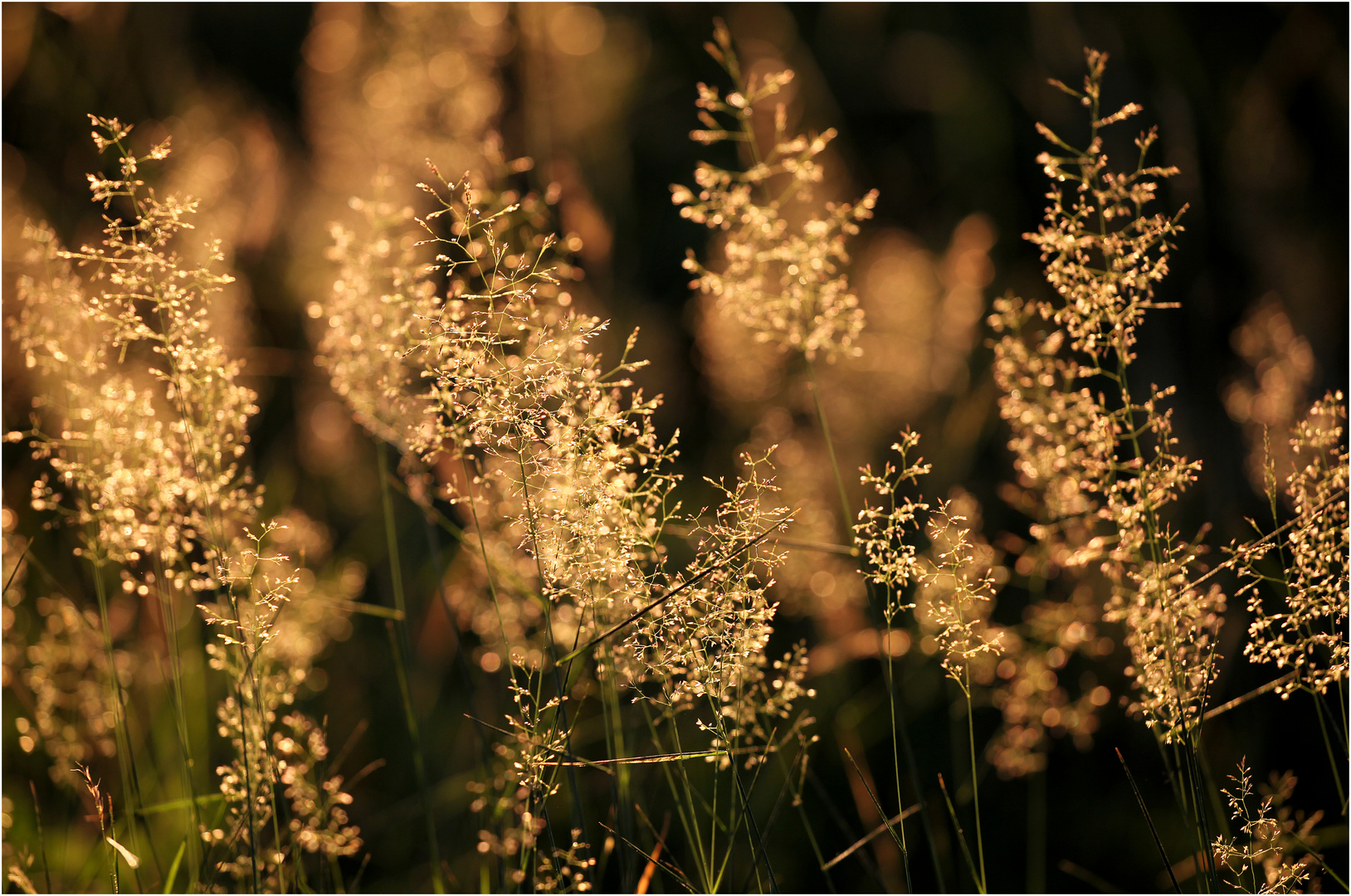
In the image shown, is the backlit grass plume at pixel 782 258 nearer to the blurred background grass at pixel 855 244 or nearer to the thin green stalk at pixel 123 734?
the blurred background grass at pixel 855 244

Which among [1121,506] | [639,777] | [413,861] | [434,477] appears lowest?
[413,861]

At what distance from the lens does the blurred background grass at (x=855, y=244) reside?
6.37 feet

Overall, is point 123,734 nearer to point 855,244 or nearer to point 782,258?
point 782,258

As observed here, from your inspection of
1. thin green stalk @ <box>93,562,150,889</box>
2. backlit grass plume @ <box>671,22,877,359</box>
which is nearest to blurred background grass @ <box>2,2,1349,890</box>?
backlit grass plume @ <box>671,22,877,359</box>

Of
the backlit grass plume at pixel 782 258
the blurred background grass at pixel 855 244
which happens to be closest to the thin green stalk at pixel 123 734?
the blurred background grass at pixel 855 244

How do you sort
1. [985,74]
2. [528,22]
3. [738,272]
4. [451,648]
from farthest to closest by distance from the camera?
[985,74] < [528,22] < [451,648] < [738,272]

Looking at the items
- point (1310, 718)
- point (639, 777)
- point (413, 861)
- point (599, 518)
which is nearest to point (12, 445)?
point (413, 861)

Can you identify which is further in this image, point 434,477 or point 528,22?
point 528,22

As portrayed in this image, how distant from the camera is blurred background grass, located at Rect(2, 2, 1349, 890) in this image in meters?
1.94

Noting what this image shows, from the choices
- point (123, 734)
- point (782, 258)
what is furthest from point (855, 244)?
point (123, 734)

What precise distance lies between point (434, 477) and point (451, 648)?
2.14ft

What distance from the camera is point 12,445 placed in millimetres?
2021

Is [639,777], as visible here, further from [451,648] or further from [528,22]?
[528,22]

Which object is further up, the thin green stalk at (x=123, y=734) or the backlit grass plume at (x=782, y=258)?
the backlit grass plume at (x=782, y=258)
